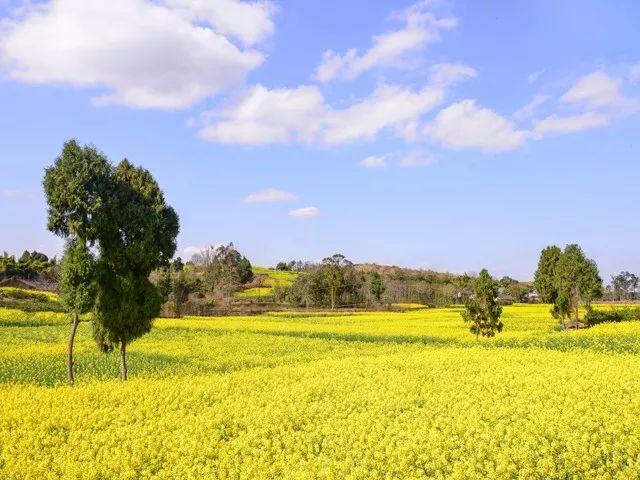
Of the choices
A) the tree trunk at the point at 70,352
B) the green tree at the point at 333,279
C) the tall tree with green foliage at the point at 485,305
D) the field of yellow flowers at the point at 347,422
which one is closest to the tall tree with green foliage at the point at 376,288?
the green tree at the point at 333,279

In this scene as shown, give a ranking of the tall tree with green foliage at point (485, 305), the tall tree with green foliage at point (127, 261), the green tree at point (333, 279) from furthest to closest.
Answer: the green tree at point (333, 279) < the tall tree with green foliage at point (485, 305) < the tall tree with green foliage at point (127, 261)

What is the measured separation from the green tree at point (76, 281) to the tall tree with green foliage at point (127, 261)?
0.44m

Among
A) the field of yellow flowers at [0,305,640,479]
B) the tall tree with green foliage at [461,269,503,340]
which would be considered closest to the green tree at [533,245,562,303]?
the tall tree with green foliage at [461,269,503,340]

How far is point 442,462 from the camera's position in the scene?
9.35 meters

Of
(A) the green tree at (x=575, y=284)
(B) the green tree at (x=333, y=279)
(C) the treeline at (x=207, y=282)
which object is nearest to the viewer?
(A) the green tree at (x=575, y=284)

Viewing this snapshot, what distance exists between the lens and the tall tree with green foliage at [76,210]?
796 inches

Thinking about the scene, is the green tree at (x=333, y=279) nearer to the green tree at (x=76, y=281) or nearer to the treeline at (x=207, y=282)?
the treeline at (x=207, y=282)

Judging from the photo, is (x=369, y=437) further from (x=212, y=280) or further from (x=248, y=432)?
(x=212, y=280)

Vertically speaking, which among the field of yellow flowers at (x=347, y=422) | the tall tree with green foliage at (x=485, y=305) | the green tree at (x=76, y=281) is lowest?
the field of yellow flowers at (x=347, y=422)

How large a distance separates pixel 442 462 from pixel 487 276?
84.2ft

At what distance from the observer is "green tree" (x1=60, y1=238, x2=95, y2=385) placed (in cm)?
2020

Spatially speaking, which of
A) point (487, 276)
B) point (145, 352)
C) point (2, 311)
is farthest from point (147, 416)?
point (2, 311)

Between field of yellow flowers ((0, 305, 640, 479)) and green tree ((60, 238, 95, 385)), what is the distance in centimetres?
278

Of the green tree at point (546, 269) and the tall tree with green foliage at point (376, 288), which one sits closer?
the green tree at point (546, 269)
